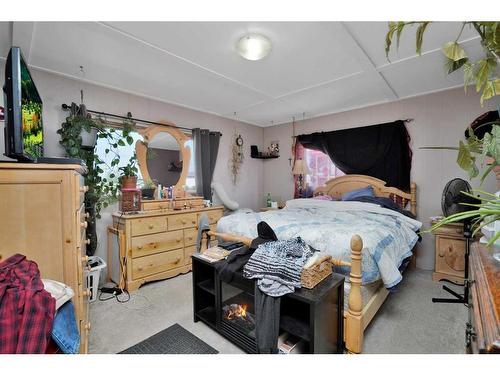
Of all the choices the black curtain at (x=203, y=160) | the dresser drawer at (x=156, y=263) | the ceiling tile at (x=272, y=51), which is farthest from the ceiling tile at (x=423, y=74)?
the dresser drawer at (x=156, y=263)

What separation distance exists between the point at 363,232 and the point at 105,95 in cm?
319

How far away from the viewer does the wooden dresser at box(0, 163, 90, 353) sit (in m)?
1.15

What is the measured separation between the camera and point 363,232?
1995 mm

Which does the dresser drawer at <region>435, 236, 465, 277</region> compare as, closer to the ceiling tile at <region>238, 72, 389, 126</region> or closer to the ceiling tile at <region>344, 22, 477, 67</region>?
the ceiling tile at <region>238, 72, 389, 126</region>

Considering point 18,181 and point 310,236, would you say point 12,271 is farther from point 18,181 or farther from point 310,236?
point 310,236

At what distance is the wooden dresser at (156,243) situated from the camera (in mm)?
2695

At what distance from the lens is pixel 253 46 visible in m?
1.91

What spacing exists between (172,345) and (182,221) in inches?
62.0

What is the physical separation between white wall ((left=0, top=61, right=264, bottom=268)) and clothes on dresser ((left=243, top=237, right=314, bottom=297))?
225cm

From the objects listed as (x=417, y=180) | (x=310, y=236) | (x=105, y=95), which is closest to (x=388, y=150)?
(x=417, y=180)

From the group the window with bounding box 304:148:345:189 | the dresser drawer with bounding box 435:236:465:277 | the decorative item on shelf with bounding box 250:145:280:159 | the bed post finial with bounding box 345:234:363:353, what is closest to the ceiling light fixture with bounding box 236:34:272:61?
the bed post finial with bounding box 345:234:363:353

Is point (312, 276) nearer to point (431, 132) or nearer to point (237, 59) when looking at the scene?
point (237, 59)

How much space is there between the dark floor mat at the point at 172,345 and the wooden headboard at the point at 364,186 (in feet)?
9.55

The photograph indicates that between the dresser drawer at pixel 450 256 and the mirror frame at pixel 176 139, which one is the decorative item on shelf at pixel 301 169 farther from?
the dresser drawer at pixel 450 256
